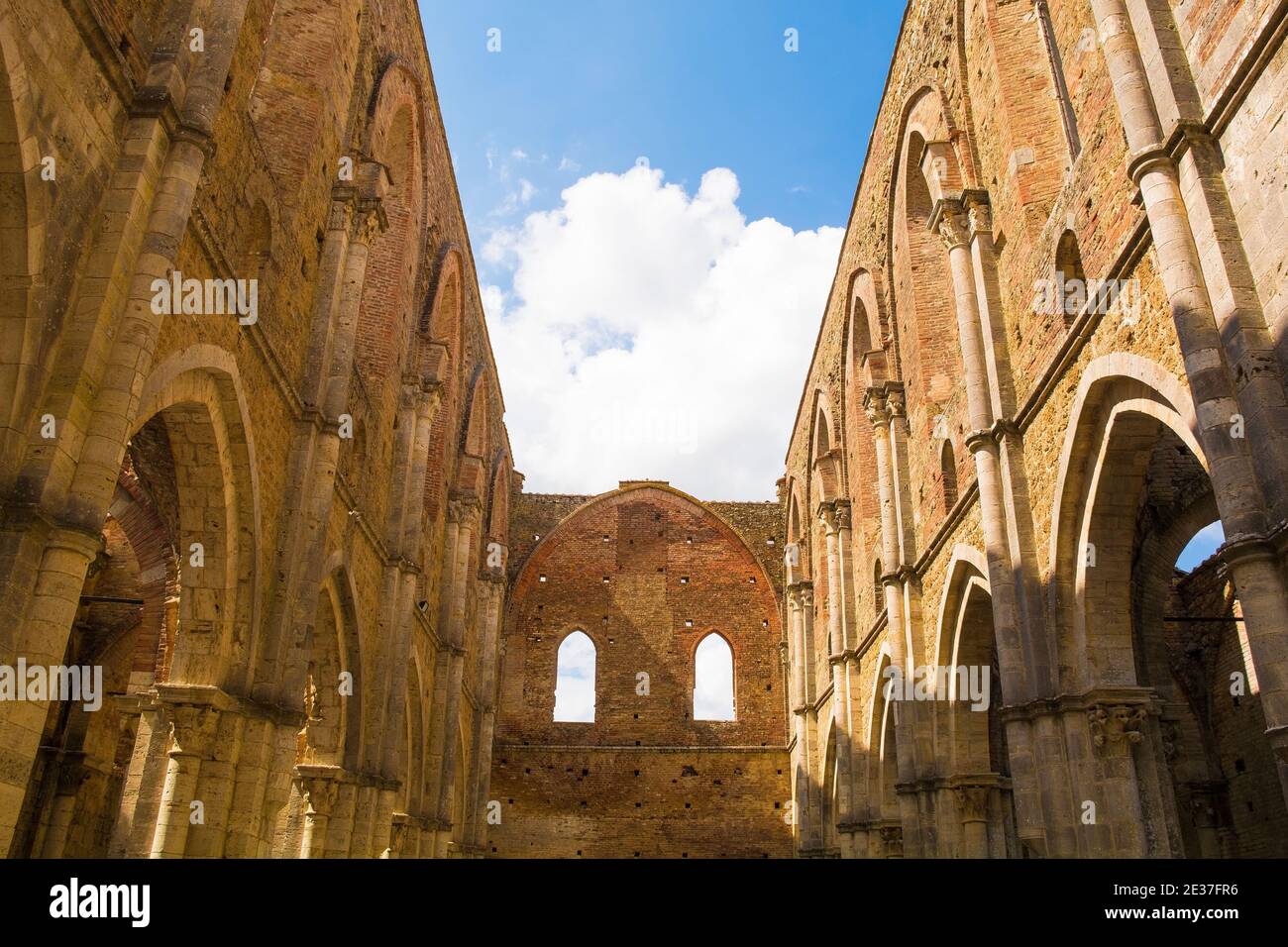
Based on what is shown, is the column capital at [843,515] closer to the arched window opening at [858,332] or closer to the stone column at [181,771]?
the arched window opening at [858,332]

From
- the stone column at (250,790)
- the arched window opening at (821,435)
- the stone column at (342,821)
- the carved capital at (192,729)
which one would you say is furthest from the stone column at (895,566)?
the carved capital at (192,729)

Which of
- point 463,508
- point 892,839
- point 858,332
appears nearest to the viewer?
point 892,839

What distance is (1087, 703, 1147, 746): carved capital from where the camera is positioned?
887cm

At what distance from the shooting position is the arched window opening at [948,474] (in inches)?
538

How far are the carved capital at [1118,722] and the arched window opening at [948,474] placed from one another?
4953mm

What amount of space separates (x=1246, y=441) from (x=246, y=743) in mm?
8368

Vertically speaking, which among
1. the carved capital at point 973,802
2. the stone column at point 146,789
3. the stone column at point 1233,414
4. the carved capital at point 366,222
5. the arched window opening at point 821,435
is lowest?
the stone column at point 146,789

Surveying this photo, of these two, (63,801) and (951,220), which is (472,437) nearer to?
(63,801)

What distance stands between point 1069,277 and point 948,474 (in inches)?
176

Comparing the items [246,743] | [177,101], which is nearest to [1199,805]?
[246,743]

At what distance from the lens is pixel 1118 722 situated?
29.2ft

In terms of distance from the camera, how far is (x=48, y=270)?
19.9 ft

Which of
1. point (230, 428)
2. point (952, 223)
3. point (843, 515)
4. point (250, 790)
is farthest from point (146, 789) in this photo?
point (843, 515)
